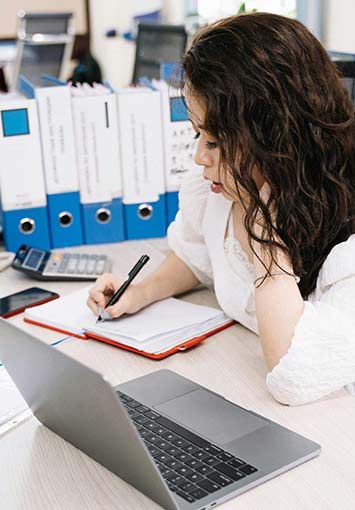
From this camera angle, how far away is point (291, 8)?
2744mm

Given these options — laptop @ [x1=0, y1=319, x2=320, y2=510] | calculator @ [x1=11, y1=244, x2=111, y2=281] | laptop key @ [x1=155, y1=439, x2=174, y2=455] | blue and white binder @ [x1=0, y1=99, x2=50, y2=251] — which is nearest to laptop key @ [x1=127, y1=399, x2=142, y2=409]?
laptop @ [x1=0, y1=319, x2=320, y2=510]

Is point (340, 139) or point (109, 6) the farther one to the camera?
point (109, 6)

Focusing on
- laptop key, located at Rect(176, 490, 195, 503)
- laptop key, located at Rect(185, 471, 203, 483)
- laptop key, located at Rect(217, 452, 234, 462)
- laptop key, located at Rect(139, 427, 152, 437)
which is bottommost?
laptop key, located at Rect(139, 427, 152, 437)

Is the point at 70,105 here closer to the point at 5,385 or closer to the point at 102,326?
the point at 102,326

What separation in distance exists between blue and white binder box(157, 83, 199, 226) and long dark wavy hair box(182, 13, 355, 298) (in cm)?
58

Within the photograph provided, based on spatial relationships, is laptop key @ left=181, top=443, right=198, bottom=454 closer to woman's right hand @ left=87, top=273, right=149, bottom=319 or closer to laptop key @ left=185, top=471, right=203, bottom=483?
laptop key @ left=185, top=471, right=203, bottom=483

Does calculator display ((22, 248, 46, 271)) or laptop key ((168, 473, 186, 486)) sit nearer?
laptop key ((168, 473, 186, 486))

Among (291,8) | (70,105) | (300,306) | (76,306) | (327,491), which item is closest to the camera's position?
(327,491)

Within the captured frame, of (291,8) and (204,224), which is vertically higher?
(291,8)

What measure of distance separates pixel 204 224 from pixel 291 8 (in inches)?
61.0

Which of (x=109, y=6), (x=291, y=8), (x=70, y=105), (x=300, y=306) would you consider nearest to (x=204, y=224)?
(x=300, y=306)

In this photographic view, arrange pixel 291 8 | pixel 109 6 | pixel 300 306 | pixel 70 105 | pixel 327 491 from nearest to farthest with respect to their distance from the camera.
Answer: pixel 327 491 < pixel 300 306 < pixel 70 105 < pixel 291 8 < pixel 109 6

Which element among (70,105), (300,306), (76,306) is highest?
(70,105)

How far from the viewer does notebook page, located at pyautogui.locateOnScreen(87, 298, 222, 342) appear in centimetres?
132
